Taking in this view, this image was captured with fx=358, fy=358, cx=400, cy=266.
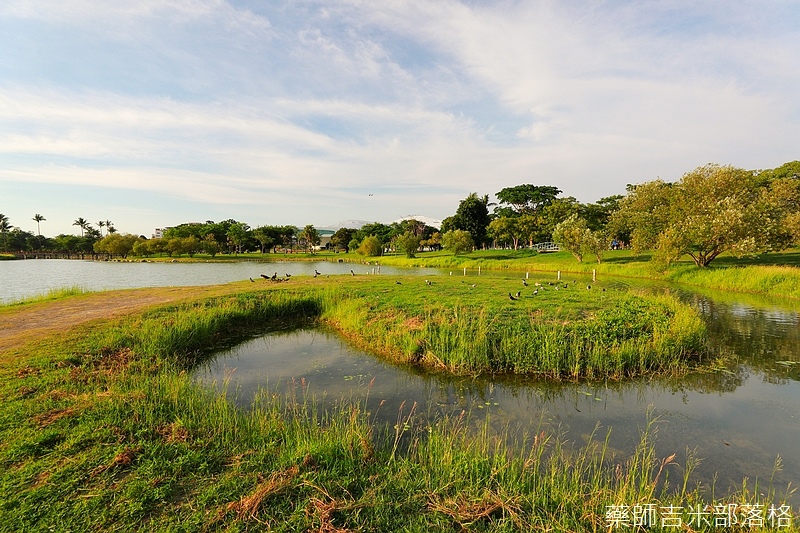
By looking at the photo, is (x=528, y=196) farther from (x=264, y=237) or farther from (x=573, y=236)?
(x=264, y=237)

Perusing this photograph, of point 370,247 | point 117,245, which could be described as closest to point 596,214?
point 370,247

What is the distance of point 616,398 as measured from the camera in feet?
31.5

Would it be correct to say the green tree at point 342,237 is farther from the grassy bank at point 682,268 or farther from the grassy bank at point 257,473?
the grassy bank at point 257,473

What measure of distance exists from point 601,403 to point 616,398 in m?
0.62

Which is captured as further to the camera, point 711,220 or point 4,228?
point 4,228

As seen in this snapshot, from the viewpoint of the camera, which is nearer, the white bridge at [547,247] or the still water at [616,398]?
the still water at [616,398]

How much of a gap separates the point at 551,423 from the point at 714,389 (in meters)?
5.81

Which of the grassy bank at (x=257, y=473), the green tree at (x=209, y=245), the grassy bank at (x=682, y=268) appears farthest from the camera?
the green tree at (x=209, y=245)

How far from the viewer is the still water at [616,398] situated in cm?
738

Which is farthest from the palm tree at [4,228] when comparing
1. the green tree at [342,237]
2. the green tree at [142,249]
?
the green tree at [342,237]

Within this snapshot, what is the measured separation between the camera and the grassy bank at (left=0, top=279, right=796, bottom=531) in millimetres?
4461

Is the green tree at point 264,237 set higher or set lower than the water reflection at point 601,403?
higher

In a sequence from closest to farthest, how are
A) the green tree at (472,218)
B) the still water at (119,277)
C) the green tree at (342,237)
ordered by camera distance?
the still water at (119,277), the green tree at (472,218), the green tree at (342,237)

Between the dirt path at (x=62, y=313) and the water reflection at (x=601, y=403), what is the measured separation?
240 inches
